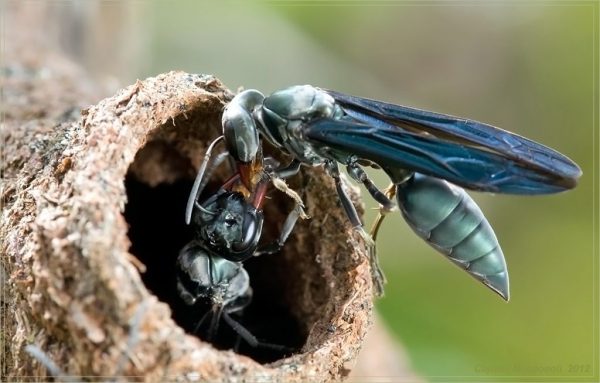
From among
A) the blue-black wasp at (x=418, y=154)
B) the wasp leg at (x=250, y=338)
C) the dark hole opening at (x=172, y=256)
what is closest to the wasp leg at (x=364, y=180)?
the blue-black wasp at (x=418, y=154)

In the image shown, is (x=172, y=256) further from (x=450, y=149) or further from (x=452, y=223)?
(x=450, y=149)

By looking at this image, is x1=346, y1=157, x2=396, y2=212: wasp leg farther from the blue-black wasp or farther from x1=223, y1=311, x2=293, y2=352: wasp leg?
x1=223, y1=311, x2=293, y2=352: wasp leg

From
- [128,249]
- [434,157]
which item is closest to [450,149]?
[434,157]

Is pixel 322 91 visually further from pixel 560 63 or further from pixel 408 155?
pixel 560 63

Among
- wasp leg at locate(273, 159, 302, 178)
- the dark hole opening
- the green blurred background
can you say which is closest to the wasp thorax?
wasp leg at locate(273, 159, 302, 178)

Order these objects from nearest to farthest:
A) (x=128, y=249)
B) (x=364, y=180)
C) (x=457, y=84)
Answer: (x=128, y=249)
(x=364, y=180)
(x=457, y=84)

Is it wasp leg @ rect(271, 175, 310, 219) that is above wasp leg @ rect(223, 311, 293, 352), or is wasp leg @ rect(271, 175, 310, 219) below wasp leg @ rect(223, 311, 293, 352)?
Answer: above

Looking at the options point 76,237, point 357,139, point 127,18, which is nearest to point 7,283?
point 76,237
